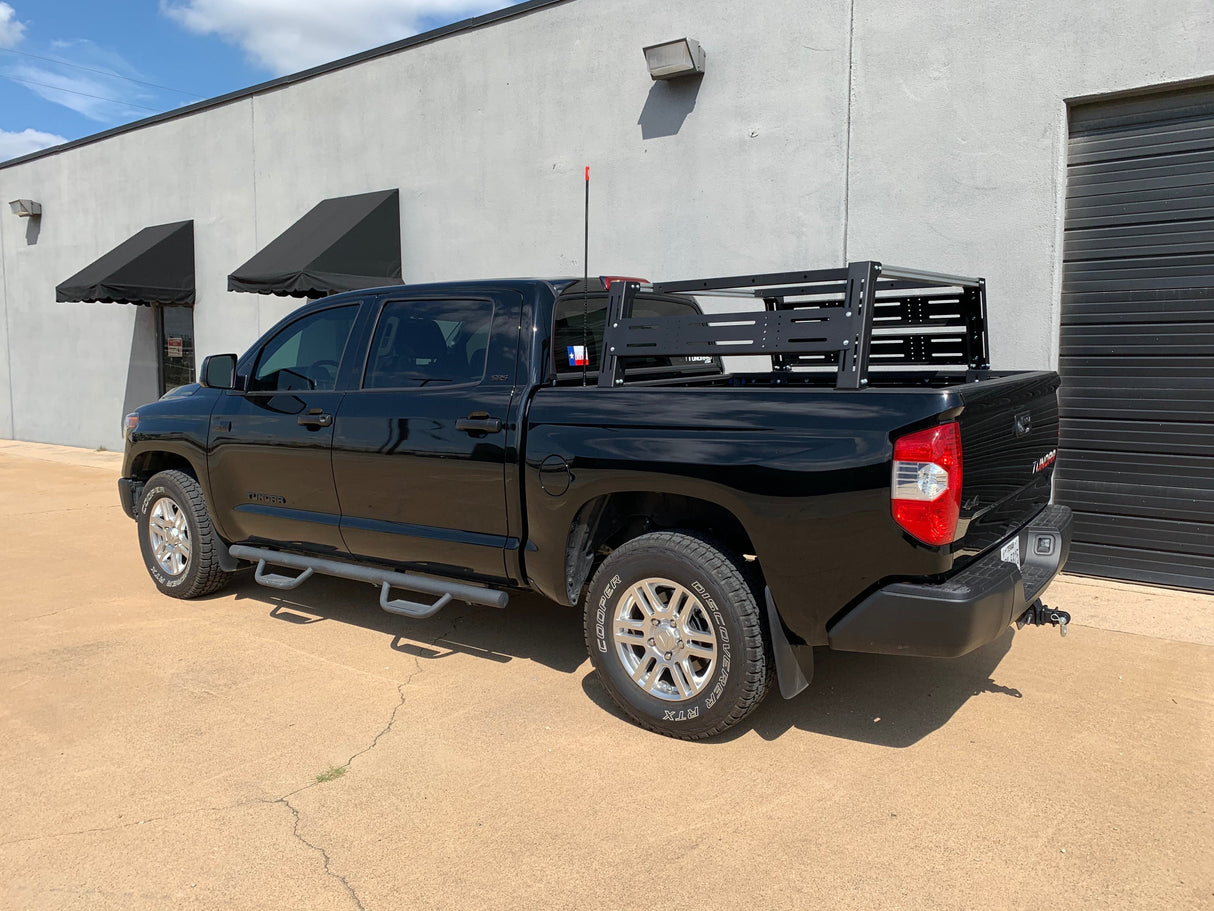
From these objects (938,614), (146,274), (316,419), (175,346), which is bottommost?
(938,614)

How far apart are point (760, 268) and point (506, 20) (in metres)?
3.91

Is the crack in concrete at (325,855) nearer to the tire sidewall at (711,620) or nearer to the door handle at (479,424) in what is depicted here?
the tire sidewall at (711,620)

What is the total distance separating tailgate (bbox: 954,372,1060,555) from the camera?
3.29 m

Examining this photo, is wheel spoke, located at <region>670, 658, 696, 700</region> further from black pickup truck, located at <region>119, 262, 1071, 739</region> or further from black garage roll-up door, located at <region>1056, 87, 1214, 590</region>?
black garage roll-up door, located at <region>1056, 87, 1214, 590</region>

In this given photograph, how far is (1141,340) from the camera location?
6.16 meters

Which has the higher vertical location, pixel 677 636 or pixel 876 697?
pixel 677 636

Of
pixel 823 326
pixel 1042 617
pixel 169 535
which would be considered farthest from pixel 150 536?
pixel 1042 617

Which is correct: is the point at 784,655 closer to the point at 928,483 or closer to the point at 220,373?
the point at 928,483

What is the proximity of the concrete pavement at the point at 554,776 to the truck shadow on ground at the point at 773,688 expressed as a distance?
0.9 inches

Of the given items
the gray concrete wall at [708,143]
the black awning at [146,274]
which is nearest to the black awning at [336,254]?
Result: the gray concrete wall at [708,143]

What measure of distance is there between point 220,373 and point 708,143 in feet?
14.7

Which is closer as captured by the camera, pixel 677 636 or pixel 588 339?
pixel 677 636

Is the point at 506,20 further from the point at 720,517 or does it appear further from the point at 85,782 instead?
the point at 85,782

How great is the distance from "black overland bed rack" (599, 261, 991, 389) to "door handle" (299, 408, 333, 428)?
1.66m
